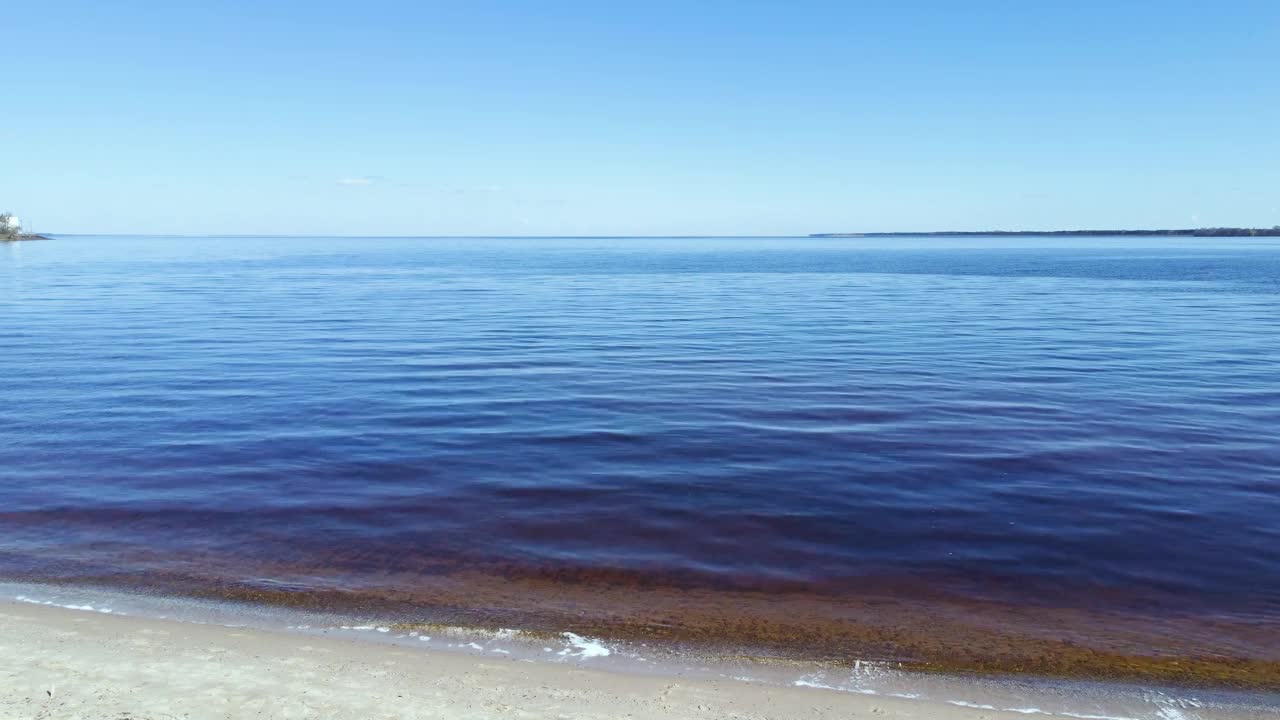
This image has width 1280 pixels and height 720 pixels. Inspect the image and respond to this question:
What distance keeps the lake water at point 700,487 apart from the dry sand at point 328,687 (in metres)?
1.06

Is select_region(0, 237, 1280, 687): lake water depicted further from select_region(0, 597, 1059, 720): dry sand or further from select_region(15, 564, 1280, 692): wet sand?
select_region(0, 597, 1059, 720): dry sand

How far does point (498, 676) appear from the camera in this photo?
256 inches

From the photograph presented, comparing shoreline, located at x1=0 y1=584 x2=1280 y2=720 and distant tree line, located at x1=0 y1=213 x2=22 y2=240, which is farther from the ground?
distant tree line, located at x1=0 y1=213 x2=22 y2=240

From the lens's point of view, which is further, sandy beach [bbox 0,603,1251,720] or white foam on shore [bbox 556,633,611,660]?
white foam on shore [bbox 556,633,611,660]

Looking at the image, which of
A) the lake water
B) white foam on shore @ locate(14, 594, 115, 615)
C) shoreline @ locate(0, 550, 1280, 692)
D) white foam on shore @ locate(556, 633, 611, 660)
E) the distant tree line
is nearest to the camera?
white foam on shore @ locate(556, 633, 611, 660)

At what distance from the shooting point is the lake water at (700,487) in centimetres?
817

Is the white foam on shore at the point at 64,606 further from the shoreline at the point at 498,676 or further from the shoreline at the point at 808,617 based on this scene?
the shoreline at the point at 808,617

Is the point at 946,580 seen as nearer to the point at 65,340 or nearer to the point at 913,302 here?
the point at 65,340

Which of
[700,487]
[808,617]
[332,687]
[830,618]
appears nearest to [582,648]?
[332,687]

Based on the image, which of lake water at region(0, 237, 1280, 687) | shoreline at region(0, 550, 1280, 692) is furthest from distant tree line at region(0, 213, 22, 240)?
shoreline at region(0, 550, 1280, 692)

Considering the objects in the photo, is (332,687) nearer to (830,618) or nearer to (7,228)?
(830,618)

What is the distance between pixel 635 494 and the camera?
457 inches

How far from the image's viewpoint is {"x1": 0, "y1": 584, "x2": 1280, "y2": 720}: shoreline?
6.09 m

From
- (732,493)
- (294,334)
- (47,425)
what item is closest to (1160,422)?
(732,493)
